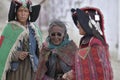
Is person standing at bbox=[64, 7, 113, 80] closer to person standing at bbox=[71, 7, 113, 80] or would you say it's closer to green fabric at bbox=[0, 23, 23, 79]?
person standing at bbox=[71, 7, 113, 80]

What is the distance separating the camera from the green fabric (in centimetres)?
614

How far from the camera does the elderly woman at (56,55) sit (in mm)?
5438

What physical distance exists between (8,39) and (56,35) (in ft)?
3.03

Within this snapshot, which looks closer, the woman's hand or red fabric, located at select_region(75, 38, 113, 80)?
red fabric, located at select_region(75, 38, 113, 80)

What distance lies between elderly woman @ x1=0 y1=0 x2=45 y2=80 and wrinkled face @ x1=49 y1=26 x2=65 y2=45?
27.4 inches

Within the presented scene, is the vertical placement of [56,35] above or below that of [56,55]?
above

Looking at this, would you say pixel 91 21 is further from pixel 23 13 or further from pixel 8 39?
pixel 8 39

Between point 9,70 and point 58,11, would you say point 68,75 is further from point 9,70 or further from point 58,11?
point 58,11

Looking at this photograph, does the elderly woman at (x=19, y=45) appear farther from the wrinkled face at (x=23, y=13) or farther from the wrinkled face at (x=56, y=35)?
the wrinkled face at (x=56, y=35)

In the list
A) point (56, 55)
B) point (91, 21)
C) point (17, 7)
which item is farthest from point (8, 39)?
point (91, 21)

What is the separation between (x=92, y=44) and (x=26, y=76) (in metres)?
1.75

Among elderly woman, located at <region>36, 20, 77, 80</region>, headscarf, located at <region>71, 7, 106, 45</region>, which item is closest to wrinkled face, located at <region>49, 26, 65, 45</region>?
elderly woman, located at <region>36, 20, 77, 80</region>

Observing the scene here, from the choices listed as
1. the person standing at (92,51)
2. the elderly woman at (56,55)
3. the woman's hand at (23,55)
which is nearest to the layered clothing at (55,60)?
the elderly woman at (56,55)

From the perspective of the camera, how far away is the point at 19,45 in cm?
612
